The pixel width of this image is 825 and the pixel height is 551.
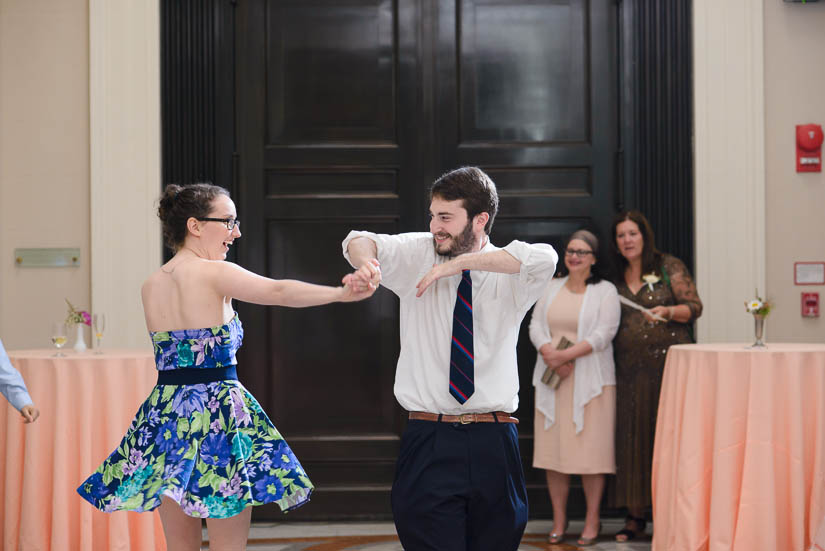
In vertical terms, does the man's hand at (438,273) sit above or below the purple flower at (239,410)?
above

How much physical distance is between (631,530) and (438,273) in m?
2.95

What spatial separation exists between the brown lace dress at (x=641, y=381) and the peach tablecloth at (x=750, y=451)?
723 mm

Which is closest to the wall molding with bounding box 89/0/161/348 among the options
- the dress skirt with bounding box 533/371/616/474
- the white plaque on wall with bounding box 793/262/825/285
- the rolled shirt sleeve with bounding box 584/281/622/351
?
the dress skirt with bounding box 533/371/616/474

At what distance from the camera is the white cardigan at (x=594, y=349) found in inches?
188

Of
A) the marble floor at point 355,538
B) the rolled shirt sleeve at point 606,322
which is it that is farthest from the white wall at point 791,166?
the marble floor at point 355,538

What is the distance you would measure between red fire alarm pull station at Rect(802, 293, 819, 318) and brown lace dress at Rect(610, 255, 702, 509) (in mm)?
856

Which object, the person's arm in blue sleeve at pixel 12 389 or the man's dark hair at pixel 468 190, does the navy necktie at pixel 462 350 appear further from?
the person's arm in blue sleeve at pixel 12 389

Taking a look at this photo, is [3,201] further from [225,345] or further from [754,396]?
[754,396]

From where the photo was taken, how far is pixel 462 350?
2477 mm

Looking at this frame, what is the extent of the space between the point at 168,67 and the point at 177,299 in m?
3.07

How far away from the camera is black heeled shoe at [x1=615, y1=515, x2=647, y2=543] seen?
4.75 metres

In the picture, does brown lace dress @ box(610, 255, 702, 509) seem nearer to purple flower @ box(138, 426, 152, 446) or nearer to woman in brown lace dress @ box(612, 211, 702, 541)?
woman in brown lace dress @ box(612, 211, 702, 541)

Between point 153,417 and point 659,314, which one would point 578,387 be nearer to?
point 659,314

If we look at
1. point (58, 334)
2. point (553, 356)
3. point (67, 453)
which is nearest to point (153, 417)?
point (67, 453)
